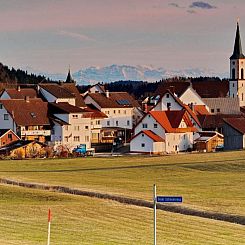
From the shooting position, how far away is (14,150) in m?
77.6

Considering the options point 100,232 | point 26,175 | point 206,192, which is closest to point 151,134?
point 26,175

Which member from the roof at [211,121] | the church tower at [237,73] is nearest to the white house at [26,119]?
the roof at [211,121]

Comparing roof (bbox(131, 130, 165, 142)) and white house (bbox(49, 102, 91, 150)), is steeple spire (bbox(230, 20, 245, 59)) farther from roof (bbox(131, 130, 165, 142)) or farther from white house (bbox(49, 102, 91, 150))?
roof (bbox(131, 130, 165, 142))

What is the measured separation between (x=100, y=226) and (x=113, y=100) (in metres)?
84.4

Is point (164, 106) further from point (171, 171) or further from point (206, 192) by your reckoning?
point (206, 192)

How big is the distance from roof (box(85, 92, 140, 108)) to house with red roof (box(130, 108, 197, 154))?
1869 centimetres

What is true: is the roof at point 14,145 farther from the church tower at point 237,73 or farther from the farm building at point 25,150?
the church tower at point 237,73

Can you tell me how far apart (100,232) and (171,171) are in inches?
1376

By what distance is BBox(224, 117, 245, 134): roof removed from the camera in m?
86.0

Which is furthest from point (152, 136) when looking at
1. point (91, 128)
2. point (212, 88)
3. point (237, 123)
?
point (212, 88)

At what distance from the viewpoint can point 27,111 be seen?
89062mm

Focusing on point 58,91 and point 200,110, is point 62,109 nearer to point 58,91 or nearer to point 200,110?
point 58,91

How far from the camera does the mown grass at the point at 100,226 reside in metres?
23.7

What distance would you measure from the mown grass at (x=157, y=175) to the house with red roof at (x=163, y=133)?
10.4 meters
